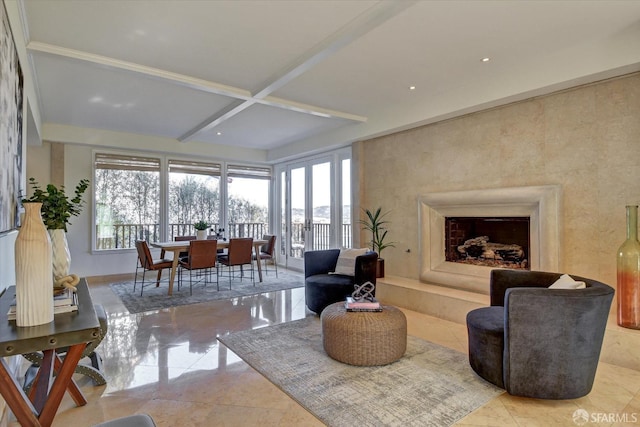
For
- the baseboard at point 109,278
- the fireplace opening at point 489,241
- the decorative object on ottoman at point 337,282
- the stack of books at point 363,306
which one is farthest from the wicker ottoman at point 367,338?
the baseboard at point 109,278

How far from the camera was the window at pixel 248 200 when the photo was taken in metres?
7.91

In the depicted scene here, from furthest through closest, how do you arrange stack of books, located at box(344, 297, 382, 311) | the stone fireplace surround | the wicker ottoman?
the stone fireplace surround
stack of books, located at box(344, 297, 382, 311)
the wicker ottoman

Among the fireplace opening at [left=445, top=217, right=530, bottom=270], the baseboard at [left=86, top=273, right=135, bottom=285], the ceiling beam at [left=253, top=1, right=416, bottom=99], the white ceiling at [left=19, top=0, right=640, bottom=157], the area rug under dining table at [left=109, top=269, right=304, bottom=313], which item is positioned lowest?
the area rug under dining table at [left=109, top=269, right=304, bottom=313]

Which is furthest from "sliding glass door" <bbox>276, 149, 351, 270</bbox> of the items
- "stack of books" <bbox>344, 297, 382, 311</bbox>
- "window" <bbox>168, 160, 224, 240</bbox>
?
"stack of books" <bbox>344, 297, 382, 311</bbox>

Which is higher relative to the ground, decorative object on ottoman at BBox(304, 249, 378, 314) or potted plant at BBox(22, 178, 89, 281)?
potted plant at BBox(22, 178, 89, 281)

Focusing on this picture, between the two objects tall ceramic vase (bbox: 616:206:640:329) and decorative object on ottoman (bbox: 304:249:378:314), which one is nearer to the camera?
tall ceramic vase (bbox: 616:206:640:329)

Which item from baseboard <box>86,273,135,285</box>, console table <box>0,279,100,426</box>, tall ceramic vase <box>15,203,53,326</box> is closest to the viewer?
console table <box>0,279,100,426</box>

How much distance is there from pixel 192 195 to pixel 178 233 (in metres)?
0.85

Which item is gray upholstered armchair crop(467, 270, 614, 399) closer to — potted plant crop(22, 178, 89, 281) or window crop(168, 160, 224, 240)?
potted plant crop(22, 178, 89, 281)

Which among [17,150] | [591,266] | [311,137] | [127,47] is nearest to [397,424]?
[591,266]

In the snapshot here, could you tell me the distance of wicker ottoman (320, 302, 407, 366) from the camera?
8.79ft

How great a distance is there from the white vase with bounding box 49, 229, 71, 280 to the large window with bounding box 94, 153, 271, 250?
4806mm

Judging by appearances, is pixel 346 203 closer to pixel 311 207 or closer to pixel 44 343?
pixel 311 207

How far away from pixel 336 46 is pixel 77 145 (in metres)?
5.44
